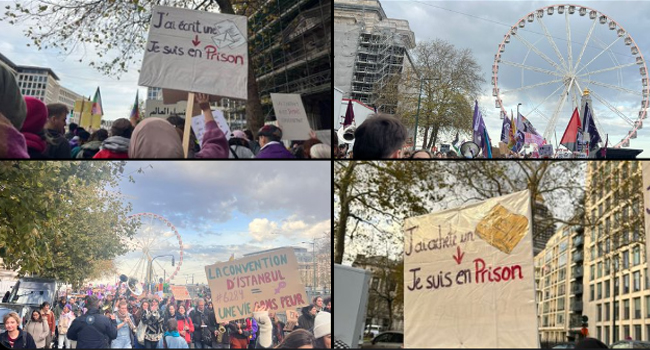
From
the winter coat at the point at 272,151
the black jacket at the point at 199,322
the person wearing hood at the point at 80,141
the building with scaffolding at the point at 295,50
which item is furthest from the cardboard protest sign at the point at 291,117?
the building with scaffolding at the point at 295,50

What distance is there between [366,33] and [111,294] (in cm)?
2530

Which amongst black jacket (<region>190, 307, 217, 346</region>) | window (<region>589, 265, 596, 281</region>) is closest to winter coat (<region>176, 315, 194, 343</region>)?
black jacket (<region>190, 307, 217, 346</region>)

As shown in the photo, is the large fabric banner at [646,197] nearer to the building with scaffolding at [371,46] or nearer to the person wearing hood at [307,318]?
the person wearing hood at [307,318]

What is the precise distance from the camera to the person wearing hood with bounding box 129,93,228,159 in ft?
14.8

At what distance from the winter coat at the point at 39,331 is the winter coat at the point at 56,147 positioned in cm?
237

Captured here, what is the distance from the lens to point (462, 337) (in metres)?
3.96

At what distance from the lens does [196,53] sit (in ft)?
16.4

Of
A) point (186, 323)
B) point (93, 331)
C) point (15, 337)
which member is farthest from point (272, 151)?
point (15, 337)

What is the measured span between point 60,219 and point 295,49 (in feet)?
34.9

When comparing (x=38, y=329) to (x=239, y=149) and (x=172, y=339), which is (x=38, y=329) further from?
(x=239, y=149)

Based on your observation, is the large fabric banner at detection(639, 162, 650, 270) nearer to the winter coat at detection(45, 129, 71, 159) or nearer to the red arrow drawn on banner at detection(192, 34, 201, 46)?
the red arrow drawn on banner at detection(192, 34, 201, 46)

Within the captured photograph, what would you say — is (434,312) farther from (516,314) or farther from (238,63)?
(238,63)

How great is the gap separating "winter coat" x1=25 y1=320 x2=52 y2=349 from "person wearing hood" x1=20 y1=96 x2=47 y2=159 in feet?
7.59

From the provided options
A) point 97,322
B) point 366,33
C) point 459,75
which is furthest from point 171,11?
point 366,33
